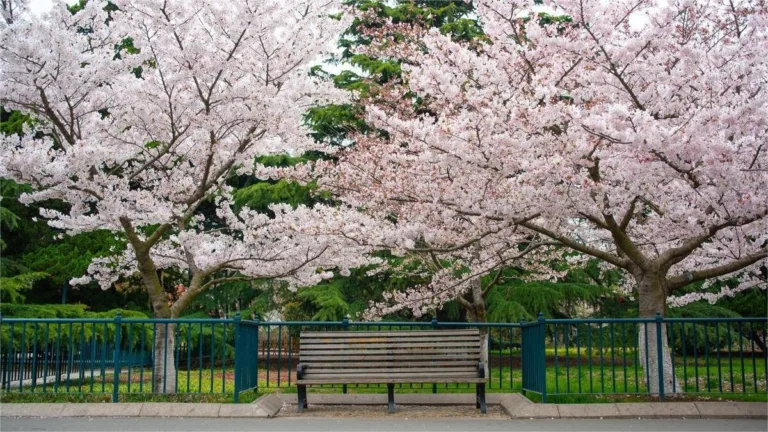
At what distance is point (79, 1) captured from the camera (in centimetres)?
2469

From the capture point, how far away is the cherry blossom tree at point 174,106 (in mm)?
10609

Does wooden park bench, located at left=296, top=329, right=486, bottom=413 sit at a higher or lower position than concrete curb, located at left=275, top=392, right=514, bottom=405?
higher

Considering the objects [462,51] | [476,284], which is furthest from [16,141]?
[476,284]

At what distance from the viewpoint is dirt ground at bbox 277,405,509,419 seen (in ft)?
29.5

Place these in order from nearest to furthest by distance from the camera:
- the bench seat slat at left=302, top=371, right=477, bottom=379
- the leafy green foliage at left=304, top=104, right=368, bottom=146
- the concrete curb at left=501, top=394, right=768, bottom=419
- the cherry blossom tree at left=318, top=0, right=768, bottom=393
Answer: the concrete curb at left=501, top=394, right=768, bottom=419
the cherry blossom tree at left=318, top=0, right=768, bottom=393
the bench seat slat at left=302, top=371, right=477, bottom=379
the leafy green foliage at left=304, top=104, right=368, bottom=146

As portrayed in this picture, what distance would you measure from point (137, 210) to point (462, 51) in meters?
6.37

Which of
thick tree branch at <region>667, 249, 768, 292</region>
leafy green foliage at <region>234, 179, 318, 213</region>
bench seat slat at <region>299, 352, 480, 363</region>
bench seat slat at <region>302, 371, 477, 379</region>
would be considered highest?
leafy green foliage at <region>234, 179, 318, 213</region>

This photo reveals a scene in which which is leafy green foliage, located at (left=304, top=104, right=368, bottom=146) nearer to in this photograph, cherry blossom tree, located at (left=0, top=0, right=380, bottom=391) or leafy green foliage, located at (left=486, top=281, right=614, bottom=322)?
leafy green foliage, located at (left=486, top=281, right=614, bottom=322)

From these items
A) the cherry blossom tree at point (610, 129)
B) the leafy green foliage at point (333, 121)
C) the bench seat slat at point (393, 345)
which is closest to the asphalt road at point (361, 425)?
the bench seat slat at point (393, 345)

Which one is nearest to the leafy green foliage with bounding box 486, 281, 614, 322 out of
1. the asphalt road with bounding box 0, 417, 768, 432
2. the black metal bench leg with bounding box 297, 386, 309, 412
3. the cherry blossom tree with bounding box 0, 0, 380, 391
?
the cherry blossom tree with bounding box 0, 0, 380, 391

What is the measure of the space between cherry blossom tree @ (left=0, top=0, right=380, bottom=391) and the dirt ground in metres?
2.17

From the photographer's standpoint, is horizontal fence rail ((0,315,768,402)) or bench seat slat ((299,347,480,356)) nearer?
horizontal fence rail ((0,315,768,402))

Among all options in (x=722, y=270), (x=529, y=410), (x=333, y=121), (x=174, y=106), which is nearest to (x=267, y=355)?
(x=174, y=106)

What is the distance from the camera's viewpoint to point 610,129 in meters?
8.55
